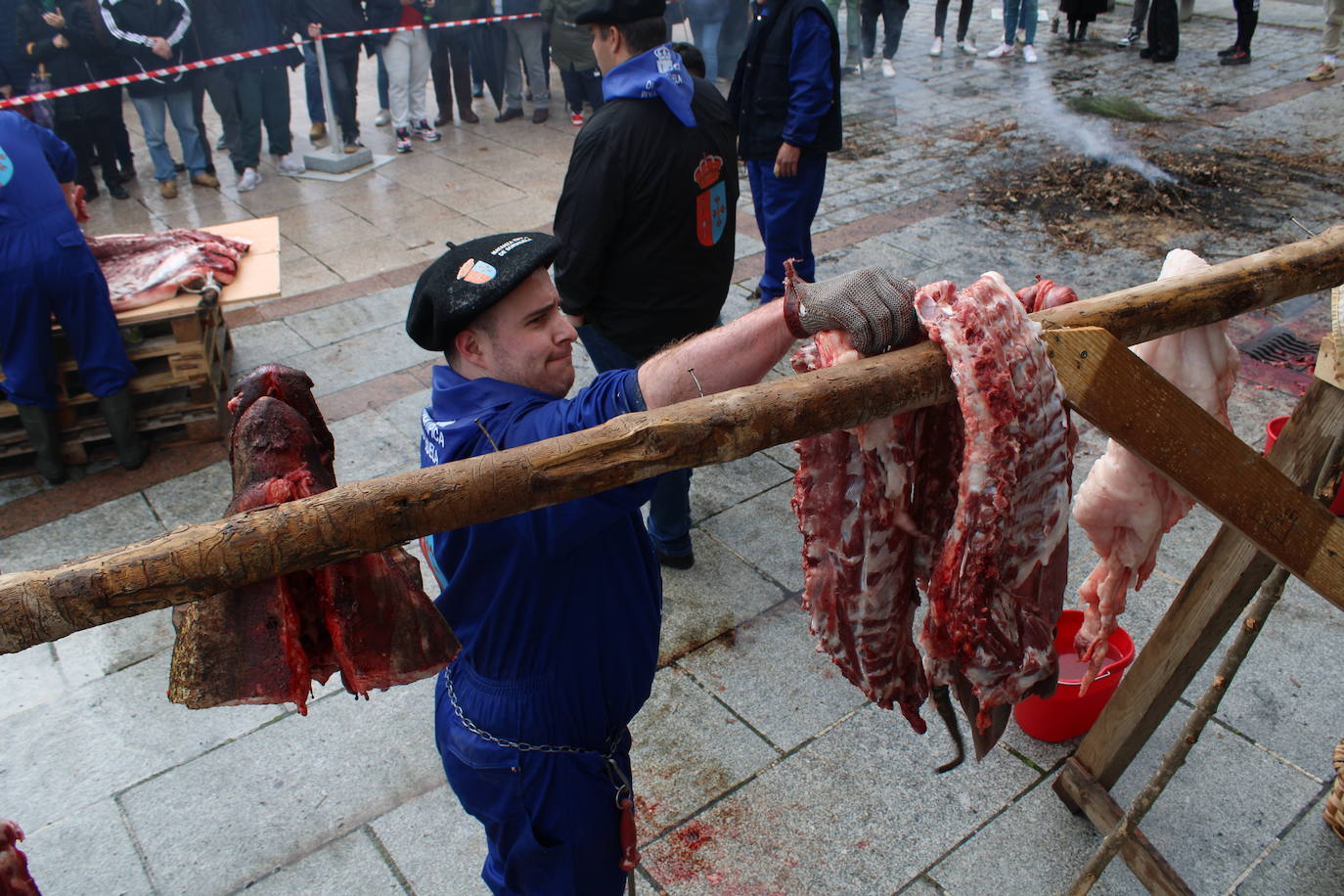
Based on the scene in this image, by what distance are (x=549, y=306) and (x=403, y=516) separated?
1021mm

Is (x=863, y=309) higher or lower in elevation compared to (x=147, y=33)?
lower

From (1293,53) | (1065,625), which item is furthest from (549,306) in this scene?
(1293,53)

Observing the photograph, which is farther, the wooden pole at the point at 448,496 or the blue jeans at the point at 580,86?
the blue jeans at the point at 580,86

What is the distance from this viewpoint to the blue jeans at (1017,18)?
14312mm

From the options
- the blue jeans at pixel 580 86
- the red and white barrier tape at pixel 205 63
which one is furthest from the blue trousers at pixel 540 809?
the blue jeans at pixel 580 86

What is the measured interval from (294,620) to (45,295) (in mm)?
4564

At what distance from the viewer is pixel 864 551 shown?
91.3 inches

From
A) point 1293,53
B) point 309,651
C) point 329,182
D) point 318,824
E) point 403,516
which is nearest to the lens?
point 403,516

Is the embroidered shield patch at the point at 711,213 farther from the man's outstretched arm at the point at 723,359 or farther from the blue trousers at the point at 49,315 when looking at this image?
the blue trousers at the point at 49,315

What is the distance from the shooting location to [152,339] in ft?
19.9

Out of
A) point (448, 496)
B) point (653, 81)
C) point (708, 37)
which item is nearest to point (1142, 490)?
point (448, 496)

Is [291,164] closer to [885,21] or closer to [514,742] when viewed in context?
[885,21]

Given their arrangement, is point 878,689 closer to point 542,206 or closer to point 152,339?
point 152,339

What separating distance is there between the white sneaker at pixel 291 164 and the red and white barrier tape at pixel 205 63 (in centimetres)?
116
